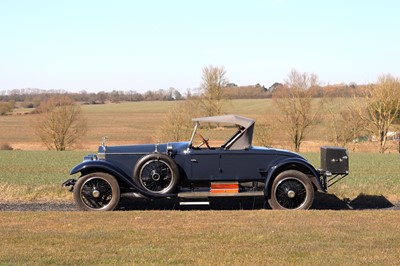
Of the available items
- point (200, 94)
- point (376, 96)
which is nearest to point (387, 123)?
point (376, 96)

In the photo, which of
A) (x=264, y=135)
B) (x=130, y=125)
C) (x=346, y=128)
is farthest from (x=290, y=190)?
(x=130, y=125)

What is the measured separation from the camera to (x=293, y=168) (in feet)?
31.9

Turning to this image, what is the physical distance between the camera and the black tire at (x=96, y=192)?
9.43 meters

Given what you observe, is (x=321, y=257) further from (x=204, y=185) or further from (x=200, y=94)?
(x=200, y=94)

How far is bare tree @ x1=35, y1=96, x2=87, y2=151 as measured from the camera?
51.8 meters

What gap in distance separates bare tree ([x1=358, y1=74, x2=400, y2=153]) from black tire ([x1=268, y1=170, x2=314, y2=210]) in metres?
38.7

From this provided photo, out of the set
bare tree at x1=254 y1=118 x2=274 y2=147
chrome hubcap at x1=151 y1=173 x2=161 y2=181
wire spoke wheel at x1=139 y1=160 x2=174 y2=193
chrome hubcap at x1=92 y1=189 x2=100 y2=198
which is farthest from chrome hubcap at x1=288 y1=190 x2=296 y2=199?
bare tree at x1=254 y1=118 x2=274 y2=147

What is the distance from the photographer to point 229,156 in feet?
31.6

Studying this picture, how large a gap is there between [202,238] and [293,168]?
3.48 metres

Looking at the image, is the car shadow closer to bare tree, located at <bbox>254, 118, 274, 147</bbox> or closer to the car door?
the car door

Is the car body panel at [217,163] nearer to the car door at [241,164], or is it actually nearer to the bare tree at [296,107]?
the car door at [241,164]

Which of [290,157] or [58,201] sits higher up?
[290,157]

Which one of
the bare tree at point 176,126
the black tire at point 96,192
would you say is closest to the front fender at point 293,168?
the black tire at point 96,192

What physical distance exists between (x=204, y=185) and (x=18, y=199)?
4042mm
